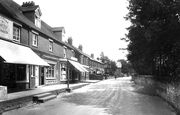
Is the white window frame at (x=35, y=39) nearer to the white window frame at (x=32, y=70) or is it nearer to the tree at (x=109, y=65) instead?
the white window frame at (x=32, y=70)

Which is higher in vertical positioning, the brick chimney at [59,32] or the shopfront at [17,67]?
the brick chimney at [59,32]

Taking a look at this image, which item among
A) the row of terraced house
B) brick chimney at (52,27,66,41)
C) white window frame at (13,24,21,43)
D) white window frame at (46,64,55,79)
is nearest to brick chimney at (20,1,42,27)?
the row of terraced house

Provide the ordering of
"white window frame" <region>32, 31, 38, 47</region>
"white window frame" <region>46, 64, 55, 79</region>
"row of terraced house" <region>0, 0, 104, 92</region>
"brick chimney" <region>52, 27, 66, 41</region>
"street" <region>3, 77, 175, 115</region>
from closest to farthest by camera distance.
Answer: "street" <region>3, 77, 175, 115</region> → "row of terraced house" <region>0, 0, 104, 92</region> → "white window frame" <region>32, 31, 38, 47</region> → "white window frame" <region>46, 64, 55, 79</region> → "brick chimney" <region>52, 27, 66, 41</region>

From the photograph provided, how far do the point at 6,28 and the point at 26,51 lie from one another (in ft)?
8.06

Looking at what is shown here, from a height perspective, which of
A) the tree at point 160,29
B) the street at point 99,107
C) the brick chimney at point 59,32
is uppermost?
the brick chimney at point 59,32

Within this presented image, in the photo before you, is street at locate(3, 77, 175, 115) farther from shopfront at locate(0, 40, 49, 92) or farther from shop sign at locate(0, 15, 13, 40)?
shop sign at locate(0, 15, 13, 40)

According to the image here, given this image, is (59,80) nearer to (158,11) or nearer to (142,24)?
(142,24)

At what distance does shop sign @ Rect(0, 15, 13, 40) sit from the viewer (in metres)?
11.7

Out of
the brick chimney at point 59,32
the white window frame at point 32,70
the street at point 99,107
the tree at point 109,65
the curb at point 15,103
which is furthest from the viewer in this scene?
the tree at point 109,65

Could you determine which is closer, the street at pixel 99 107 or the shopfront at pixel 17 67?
the street at pixel 99 107

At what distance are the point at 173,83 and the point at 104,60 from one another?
67003mm

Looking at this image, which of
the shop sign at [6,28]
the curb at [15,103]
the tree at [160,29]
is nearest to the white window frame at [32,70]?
the shop sign at [6,28]

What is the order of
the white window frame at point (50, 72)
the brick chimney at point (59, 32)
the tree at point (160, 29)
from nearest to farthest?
1. the tree at point (160, 29)
2. the white window frame at point (50, 72)
3. the brick chimney at point (59, 32)

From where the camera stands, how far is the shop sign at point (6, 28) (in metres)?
11.7
